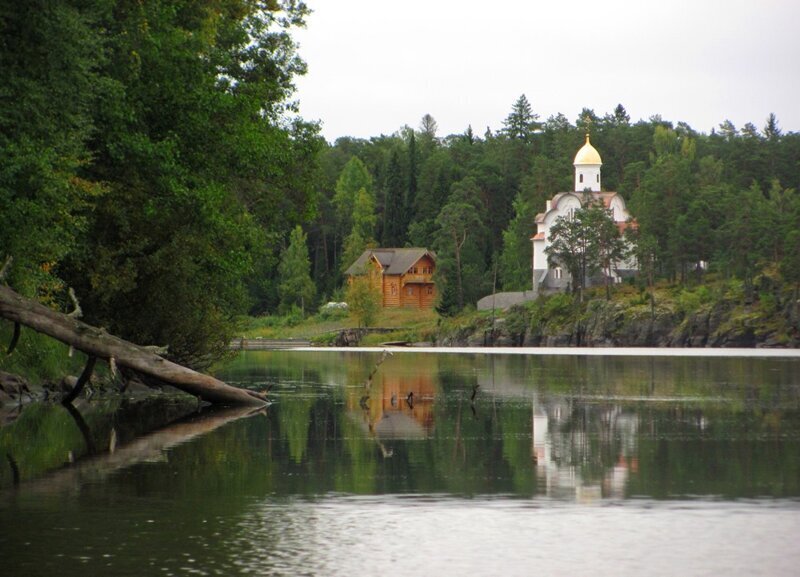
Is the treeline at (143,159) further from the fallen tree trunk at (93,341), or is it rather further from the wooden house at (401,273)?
the wooden house at (401,273)

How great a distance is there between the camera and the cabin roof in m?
154

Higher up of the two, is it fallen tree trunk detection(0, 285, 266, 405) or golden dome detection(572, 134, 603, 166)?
golden dome detection(572, 134, 603, 166)

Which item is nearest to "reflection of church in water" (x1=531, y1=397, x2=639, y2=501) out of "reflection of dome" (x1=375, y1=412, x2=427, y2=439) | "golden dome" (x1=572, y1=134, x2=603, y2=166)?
"reflection of dome" (x1=375, y1=412, x2=427, y2=439)

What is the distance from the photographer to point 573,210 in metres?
141

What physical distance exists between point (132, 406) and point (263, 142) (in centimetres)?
855

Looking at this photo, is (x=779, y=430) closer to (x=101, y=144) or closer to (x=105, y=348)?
(x=105, y=348)

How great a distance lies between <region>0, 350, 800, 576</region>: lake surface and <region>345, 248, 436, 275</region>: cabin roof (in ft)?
381

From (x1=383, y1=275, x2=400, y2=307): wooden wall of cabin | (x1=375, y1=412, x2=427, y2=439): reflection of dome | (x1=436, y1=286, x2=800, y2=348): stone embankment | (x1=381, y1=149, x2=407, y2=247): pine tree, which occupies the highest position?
(x1=381, y1=149, x2=407, y2=247): pine tree

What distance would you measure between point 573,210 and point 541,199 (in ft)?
38.1

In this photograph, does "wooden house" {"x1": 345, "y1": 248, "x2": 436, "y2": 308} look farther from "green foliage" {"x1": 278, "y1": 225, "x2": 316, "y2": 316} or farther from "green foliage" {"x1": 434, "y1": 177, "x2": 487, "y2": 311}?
"green foliage" {"x1": 434, "y1": 177, "x2": 487, "y2": 311}

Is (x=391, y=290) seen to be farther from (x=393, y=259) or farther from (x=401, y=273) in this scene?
(x=393, y=259)

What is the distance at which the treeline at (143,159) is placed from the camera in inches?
1139

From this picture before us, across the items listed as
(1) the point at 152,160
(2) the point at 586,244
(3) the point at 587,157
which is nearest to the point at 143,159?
(1) the point at 152,160

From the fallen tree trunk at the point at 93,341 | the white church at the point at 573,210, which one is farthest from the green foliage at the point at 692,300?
the fallen tree trunk at the point at 93,341
